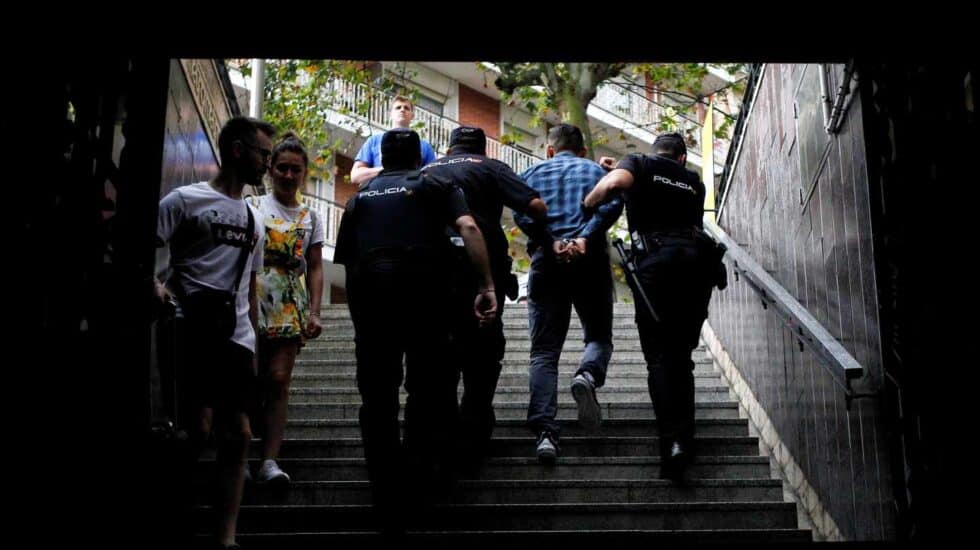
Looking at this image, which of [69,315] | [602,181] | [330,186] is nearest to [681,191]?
[602,181]

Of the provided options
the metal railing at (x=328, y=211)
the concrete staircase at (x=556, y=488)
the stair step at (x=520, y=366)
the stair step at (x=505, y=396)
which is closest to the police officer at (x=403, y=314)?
the concrete staircase at (x=556, y=488)

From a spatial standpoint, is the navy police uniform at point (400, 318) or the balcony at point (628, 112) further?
the balcony at point (628, 112)

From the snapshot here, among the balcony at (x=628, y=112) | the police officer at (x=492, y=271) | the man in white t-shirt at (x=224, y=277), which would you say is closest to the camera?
the man in white t-shirt at (x=224, y=277)

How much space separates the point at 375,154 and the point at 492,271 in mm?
2198

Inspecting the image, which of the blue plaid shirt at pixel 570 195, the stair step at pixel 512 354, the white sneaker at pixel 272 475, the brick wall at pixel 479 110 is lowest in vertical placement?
the white sneaker at pixel 272 475

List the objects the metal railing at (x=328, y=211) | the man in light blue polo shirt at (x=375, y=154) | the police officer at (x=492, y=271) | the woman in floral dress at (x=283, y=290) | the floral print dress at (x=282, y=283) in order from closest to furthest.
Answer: the woman in floral dress at (x=283, y=290) → the floral print dress at (x=282, y=283) → the police officer at (x=492, y=271) → the man in light blue polo shirt at (x=375, y=154) → the metal railing at (x=328, y=211)

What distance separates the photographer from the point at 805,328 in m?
7.14

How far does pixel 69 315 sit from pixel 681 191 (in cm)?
404

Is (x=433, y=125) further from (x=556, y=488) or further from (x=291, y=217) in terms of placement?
(x=556, y=488)

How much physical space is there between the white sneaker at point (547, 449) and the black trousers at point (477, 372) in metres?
0.30

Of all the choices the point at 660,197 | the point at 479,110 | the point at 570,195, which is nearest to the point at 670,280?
the point at 660,197

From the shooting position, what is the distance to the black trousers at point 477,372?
25.3 feet

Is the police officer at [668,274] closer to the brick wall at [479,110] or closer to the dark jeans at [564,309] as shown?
the dark jeans at [564,309]

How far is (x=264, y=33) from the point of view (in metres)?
6.07
